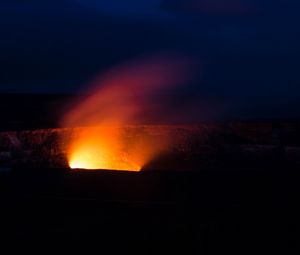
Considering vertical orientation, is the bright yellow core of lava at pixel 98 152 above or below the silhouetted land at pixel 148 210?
above

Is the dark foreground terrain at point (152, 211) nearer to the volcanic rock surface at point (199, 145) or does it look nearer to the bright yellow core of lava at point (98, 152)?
the volcanic rock surface at point (199, 145)

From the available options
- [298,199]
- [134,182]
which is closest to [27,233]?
[134,182]

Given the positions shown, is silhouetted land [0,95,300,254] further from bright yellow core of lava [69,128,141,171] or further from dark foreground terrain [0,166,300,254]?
bright yellow core of lava [69,128,141,171]

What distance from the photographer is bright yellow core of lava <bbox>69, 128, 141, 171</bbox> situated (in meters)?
5.17

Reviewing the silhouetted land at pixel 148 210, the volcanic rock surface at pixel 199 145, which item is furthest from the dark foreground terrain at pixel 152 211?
the volcanic rock surface at pixel 199 145

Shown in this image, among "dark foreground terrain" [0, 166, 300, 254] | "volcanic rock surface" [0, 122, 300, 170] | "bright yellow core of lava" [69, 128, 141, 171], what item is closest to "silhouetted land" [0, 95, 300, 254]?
"dark foreground terrain" [0, 166, 300, 254]

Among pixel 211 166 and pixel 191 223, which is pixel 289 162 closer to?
pixel 211 166

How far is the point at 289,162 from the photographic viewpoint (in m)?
4.86

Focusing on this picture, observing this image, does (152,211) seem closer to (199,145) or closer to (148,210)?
(148,210)

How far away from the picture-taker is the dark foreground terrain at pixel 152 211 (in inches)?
124

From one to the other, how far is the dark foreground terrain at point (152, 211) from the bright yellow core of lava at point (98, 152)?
116cm

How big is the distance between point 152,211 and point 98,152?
2009 millimetres

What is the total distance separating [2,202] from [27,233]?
57cm

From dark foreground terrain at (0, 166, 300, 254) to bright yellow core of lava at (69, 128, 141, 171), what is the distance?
1.16 metres
